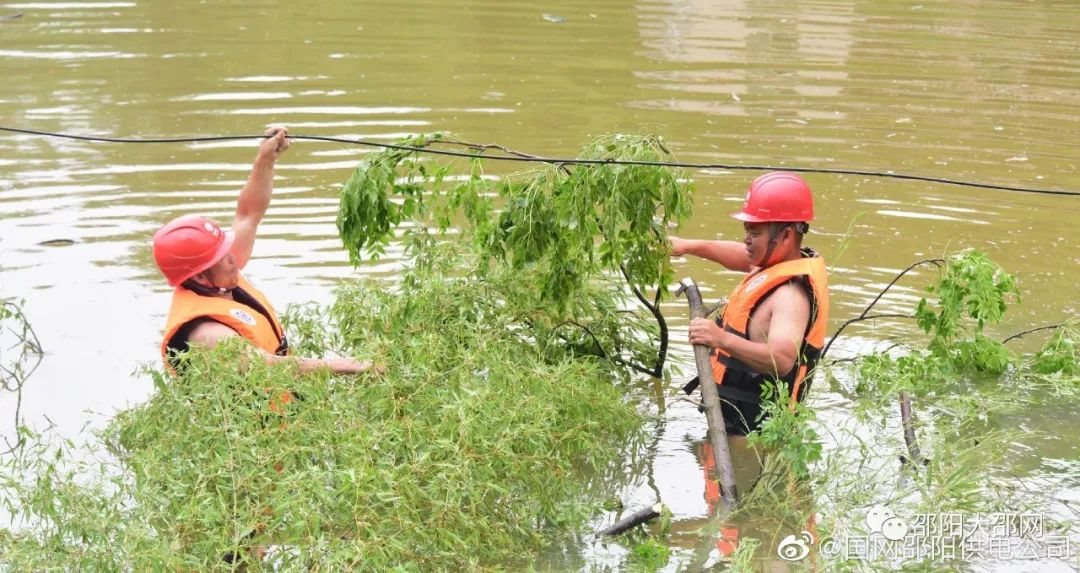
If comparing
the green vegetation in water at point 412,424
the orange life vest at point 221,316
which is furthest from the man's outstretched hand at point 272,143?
the orange life vest at point 221,316

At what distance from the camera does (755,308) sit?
255 inches

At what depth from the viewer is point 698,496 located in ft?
21.4

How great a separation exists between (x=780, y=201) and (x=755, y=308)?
530 mm

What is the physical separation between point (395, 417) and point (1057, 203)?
7.71 metres

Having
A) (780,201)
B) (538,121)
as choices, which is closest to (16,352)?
(780,201)

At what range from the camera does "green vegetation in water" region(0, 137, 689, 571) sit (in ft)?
15.4

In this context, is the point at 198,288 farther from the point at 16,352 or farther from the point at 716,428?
the point at 16,352

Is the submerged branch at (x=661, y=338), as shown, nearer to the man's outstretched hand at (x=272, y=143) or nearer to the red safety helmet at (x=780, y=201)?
the red safety helmet at (x=780, y=201)

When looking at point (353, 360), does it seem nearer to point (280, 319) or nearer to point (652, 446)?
point (280, 319)

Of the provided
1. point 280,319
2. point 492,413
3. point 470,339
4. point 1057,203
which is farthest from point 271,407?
point 1057,203

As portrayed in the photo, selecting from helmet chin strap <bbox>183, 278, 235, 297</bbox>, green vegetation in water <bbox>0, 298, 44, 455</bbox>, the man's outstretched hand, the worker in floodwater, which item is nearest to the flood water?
green vegetation in water <bbox>0, 298, 44, 455</bbox>

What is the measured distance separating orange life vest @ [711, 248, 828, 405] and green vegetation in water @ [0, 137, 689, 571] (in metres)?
0.49

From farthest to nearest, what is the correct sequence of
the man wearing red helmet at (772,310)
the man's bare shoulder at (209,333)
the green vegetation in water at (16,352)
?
the green vegetation in water at (16,352), the man wearing red helmet at (772,310), the man's bare shoulder at (209,333)

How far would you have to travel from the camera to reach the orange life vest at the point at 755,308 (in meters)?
6.38
